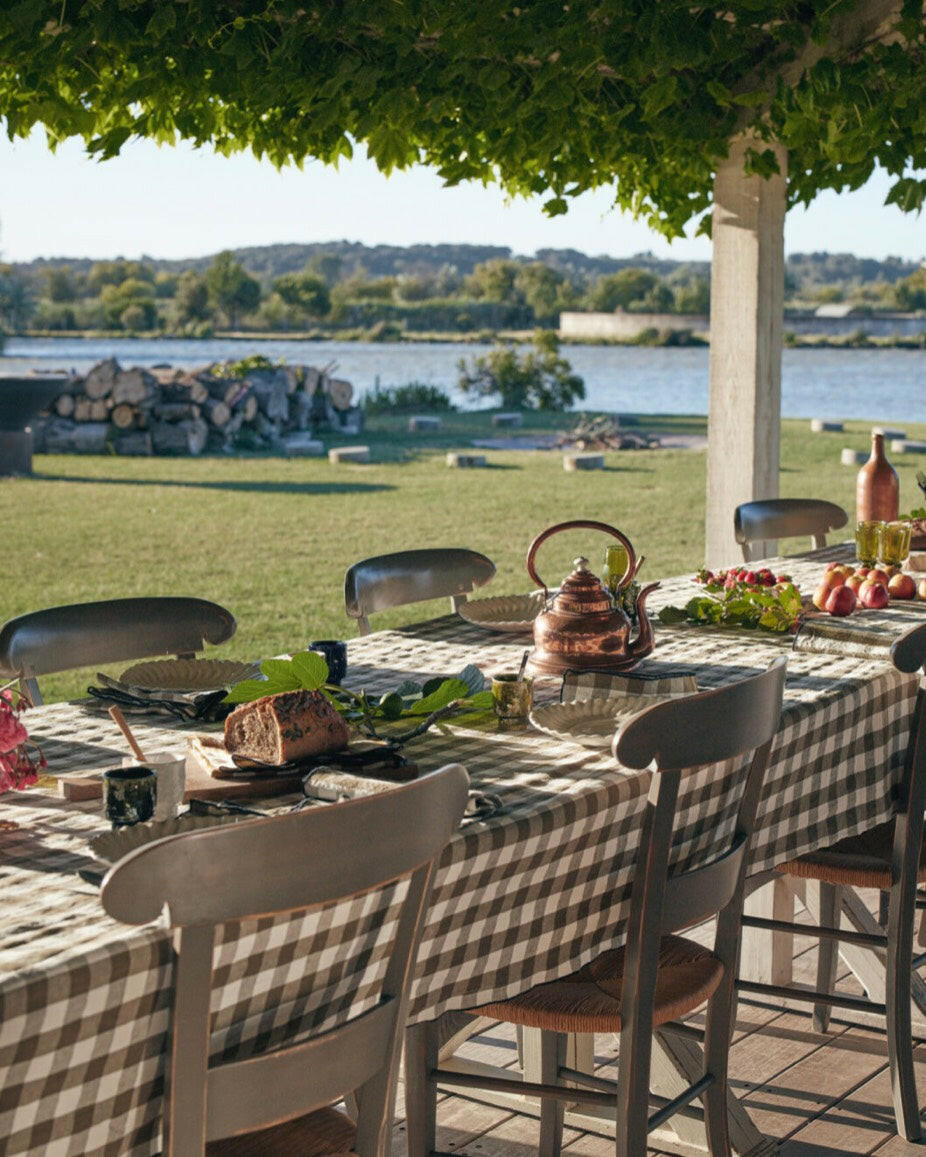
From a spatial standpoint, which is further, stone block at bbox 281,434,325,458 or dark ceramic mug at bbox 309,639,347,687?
stone block at bbox 281,434,325,458

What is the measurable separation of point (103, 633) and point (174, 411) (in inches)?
490

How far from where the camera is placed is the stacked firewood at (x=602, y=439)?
1627cm

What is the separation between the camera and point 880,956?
3.31 m

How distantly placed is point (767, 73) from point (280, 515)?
708cm

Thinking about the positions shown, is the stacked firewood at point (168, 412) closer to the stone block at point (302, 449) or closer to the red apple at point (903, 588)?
the stone block at point (302, 449)

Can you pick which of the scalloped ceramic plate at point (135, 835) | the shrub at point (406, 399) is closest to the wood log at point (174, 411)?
the shrub at point (406, 399)

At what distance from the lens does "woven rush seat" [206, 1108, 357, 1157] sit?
1.89 meters

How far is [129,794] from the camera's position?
199 cm

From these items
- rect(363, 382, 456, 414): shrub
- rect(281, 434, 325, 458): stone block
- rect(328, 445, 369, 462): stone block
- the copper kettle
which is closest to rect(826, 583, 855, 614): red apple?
the copper kettle

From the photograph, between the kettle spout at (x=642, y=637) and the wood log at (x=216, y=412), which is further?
the wood log at (x=216, y=412)

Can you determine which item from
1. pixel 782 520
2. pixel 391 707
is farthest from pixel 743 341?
pixel 391 707

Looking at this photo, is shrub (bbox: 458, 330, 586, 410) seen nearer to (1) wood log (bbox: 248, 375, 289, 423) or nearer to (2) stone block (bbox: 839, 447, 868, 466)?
(1) wood log (bbox: 248, 375, 289, 423)

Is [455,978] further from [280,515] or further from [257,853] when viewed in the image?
[280,515]

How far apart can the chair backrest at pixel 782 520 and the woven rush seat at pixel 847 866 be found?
1.68m
